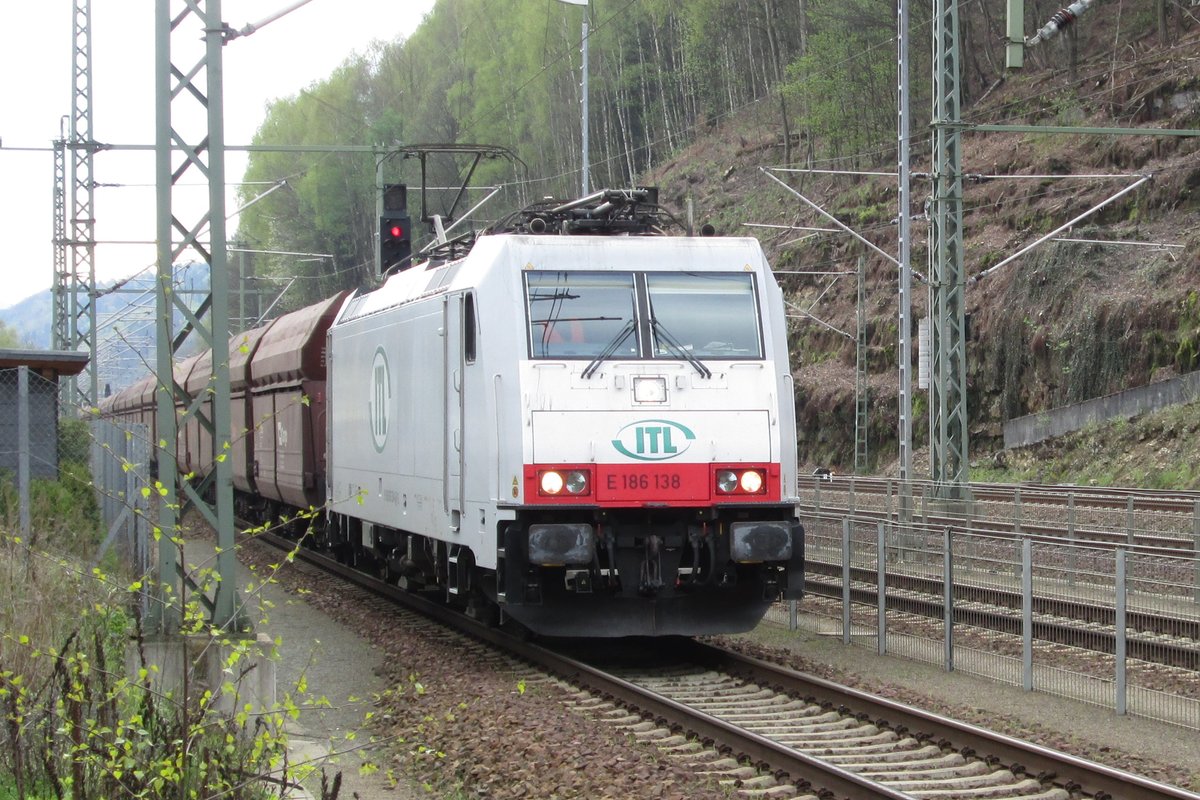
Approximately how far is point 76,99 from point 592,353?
20569mm

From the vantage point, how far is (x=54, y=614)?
32.2 feet

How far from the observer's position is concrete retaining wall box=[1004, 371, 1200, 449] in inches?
1383

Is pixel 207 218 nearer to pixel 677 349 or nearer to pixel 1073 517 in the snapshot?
pixel 677 349

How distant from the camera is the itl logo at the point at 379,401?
15.8m

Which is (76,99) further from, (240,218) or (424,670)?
(240,218)

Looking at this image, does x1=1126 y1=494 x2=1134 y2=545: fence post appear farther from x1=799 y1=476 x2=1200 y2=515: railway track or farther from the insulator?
the insulator

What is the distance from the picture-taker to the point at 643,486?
11820 mm

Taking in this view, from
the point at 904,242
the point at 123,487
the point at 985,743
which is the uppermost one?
the point at 904,242

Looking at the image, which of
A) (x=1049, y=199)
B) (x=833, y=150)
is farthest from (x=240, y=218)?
(x=1049, y=199)

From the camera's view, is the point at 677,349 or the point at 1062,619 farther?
the point at 1062,619

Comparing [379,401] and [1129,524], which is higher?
[379,401]

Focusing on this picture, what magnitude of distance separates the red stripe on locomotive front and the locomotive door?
1.37m

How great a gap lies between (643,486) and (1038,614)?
13.0ft

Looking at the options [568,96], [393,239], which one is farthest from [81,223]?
[568,96]
